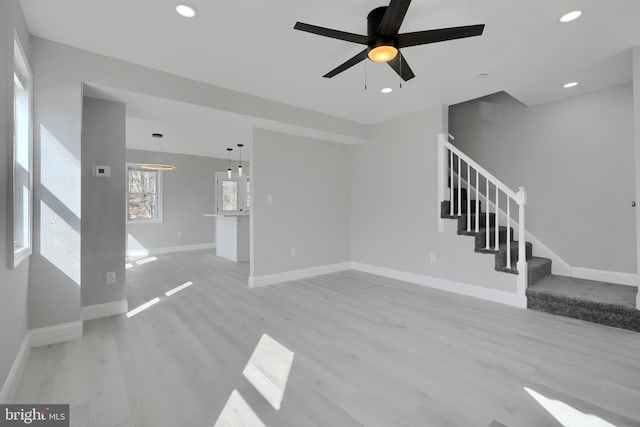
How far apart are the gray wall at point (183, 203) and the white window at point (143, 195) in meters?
0.15

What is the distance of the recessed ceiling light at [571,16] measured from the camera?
2.18 metres

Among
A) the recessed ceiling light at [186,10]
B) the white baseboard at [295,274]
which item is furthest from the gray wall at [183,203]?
the recessed ceiling light at [186,10]

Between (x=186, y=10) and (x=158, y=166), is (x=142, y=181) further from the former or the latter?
(x=186, y=10)

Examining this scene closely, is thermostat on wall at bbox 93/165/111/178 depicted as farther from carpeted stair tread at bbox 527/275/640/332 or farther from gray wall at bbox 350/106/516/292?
carpeted stair tread at bbox 527/275/640/332

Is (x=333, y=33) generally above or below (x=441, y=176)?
above

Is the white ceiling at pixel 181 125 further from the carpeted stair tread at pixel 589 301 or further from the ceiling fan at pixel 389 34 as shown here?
the carpeted stair tread at pixel 589 301

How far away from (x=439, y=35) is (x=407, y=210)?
295 cm

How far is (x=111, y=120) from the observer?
126 inches

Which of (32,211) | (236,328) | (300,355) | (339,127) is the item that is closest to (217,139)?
(339,127)

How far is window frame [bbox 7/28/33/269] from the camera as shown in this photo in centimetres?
191

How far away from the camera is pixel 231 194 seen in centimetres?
903

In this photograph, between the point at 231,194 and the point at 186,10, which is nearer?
the point at 186,10

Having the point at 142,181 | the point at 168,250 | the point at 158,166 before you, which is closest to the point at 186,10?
the point at 158,166

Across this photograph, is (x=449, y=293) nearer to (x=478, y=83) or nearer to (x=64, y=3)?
(x=478, y=83)
